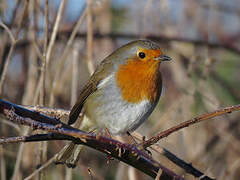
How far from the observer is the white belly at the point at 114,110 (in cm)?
253

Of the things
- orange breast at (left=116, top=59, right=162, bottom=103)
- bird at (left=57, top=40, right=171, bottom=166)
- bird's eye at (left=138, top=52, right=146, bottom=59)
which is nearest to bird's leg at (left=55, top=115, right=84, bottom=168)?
bird at (left=57, top=40, right=171, bottom=166)

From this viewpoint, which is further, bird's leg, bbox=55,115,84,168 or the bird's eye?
the bird's eye

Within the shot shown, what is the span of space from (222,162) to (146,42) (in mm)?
2271

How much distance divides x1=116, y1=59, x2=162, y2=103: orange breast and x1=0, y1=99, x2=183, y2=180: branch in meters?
0.72

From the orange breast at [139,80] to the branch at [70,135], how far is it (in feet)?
2.37

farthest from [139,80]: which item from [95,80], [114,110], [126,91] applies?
[95,80]

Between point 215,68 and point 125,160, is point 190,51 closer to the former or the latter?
point 215,68

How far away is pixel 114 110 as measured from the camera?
2557mm

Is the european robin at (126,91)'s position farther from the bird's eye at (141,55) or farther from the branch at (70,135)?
the branch at (70,135)

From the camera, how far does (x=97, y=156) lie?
4301 mm

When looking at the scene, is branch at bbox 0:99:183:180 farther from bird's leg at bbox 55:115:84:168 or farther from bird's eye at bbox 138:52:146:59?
bird's eye at bbox 138:52:146:59

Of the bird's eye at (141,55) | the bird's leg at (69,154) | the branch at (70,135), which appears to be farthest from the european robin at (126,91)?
the branch at (70,135)

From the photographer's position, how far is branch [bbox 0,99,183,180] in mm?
1233

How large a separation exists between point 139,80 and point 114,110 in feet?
0.83
